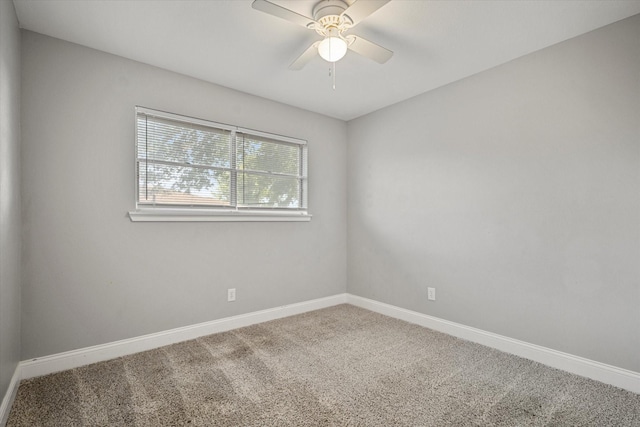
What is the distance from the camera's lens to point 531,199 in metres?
2.48

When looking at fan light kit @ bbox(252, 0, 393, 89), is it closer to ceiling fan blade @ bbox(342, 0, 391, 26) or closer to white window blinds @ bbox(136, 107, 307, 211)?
ceiling fan blade @ bbox(342, 0, 391, 26)

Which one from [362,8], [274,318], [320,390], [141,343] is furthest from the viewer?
[274,318]

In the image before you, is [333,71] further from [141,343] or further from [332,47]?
[141,343]

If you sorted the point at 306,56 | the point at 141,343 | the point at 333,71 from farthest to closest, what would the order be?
1. the point at 333,71
2. the point at 141,343
3. the point at 306,56

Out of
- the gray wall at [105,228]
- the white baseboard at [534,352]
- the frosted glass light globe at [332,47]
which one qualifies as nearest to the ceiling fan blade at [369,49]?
the frosted glass light globe at [332,47]

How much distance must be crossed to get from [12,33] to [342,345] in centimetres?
324

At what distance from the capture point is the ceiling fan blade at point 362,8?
164cm

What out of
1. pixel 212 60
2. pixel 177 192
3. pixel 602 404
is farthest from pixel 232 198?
pixel 602 404

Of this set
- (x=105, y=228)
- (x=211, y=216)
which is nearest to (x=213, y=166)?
A: (x=211, y=216)

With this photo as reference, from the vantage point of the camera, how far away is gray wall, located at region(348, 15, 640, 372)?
2080 mm

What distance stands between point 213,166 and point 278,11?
5.45 ft

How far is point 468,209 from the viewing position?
Result: 9.50 feet

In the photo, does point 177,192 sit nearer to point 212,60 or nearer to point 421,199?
point 212,60

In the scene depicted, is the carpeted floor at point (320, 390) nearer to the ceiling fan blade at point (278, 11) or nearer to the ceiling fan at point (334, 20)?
the ceiling fan at point (334, 20)
